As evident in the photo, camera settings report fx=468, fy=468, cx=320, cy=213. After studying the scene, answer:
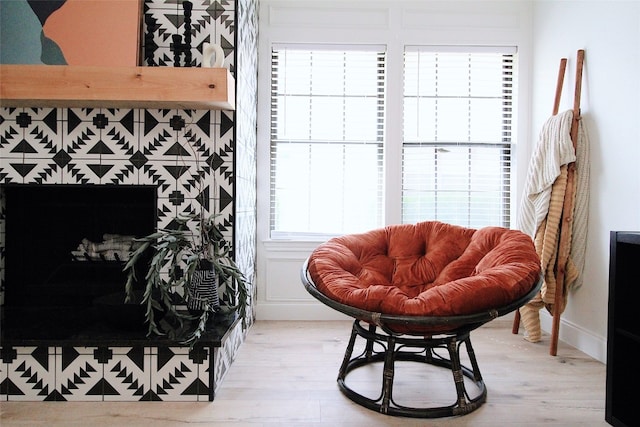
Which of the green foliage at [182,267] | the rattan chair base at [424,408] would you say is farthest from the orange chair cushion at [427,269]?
the green foliage at [182,267]

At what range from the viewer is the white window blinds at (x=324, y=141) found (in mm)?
3674

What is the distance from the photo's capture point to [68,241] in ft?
9.23

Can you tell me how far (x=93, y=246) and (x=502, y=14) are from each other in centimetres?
337

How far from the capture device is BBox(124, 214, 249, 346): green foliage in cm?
213

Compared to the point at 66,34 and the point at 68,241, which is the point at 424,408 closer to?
the point at 68,241

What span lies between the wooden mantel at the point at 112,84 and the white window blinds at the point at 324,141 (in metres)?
1.37

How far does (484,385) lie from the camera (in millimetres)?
2223

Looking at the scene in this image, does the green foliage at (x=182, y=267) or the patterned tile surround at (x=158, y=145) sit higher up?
the patterned tile surround at (x=158, y=145)

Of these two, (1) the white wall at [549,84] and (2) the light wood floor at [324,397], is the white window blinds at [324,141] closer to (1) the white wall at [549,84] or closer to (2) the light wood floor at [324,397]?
(1) the white wall at [549,84]

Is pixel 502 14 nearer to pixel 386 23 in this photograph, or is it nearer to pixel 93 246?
pixel 386 23

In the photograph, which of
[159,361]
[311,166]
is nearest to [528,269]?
[159,361]

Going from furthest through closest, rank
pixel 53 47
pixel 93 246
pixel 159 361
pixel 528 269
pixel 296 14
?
pixel 296 14 < pixel 93 246 < pixel 53 47 < pixel 159 361 < pixel 528 269

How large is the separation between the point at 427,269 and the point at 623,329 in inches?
35.0

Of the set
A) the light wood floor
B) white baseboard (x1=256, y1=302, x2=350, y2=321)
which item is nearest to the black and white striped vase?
the light wood floor
